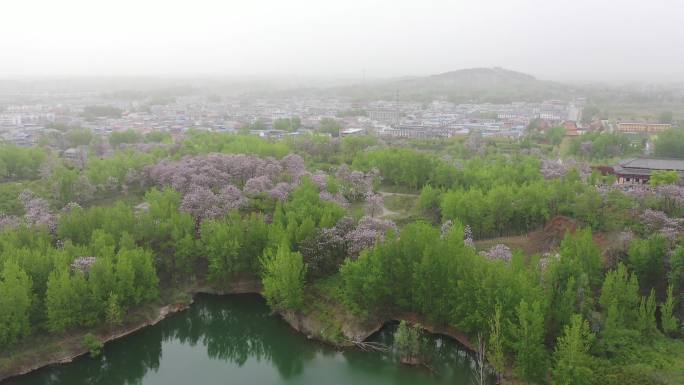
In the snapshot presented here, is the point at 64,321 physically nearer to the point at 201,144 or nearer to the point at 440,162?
the point at 440,162

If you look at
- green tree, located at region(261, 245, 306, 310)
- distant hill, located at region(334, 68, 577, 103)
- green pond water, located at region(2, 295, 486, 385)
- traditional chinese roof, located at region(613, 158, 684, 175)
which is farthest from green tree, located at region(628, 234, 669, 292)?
distant hill, located at region(334, 68, 577, 103)

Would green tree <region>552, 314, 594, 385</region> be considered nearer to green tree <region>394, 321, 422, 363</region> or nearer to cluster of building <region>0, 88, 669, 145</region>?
green tree <region>394, 321, 422, 363</region>

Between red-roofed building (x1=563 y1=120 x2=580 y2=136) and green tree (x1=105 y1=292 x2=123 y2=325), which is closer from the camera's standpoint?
green tree (x1=105 y1=292 x2=123 y2=325)

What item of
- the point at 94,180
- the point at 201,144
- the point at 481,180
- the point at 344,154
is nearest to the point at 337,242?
the point at 481,180

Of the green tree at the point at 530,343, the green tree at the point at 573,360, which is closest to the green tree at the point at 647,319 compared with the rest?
the green tree at the point at 573,360

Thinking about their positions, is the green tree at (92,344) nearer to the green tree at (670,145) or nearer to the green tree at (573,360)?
the green tree at (573,360)

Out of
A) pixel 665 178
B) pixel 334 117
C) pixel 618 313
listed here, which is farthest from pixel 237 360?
pixel 334 117

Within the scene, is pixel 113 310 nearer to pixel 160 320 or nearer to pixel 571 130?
pixel 160 320
